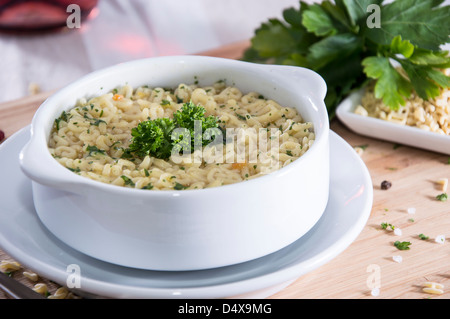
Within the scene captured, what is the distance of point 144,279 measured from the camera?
5.65 ft

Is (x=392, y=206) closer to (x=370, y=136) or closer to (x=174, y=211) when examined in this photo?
(x=370, y=136)

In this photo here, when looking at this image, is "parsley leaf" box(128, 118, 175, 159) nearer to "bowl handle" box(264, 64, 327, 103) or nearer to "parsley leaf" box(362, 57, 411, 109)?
"bowl handle" box(264, 64, 327, 103)

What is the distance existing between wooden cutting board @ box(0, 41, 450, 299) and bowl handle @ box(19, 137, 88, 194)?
40 centimetres

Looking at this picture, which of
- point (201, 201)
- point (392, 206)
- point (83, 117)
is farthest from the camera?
point (392, 206)

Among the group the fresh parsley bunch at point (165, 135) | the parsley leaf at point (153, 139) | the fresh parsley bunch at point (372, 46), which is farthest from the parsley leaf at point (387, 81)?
the parsley leaf at point (153, 139)

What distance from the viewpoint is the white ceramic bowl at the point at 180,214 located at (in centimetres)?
162

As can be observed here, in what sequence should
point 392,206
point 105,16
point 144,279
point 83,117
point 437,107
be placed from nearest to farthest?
point 144,279
point 83,117
point 392,206
point 437,107
point 105,16

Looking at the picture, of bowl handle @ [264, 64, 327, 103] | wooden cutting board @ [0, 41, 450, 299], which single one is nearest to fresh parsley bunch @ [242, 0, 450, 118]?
wooden cutting board @ [0, 41, 450, 299]

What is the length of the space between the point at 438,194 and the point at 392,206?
194mm

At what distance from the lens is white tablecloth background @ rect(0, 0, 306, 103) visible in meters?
4.25

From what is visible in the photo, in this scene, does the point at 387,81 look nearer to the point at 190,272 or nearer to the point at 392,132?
the point at 392,132

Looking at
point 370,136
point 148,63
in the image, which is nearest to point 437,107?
point 370,136

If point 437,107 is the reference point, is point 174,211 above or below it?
above

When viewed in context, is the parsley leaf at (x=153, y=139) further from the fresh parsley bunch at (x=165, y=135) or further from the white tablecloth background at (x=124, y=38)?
the white tablecloth background at (x=124, y=38)
